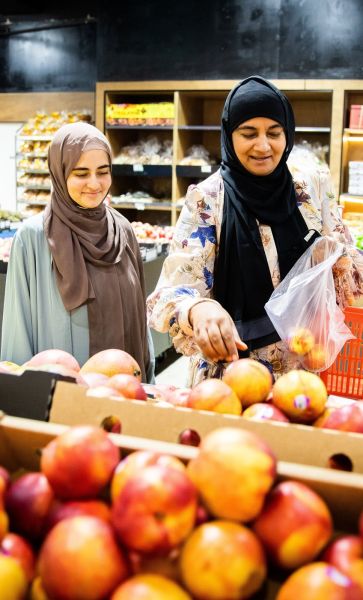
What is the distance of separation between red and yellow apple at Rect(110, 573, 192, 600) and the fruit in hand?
1.14m

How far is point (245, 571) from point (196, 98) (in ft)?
22.5

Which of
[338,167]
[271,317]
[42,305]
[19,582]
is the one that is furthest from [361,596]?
[338,167]

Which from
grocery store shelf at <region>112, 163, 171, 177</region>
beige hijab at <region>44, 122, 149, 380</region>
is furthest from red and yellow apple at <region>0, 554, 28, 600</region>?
grocery store shelf at <region>112, 163, 171, 177</region>

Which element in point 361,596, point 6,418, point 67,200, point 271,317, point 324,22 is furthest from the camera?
point 324,22

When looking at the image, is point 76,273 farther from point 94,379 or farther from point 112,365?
point 94,379

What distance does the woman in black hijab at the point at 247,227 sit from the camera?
1.91 meters

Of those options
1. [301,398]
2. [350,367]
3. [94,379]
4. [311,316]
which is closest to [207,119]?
[350,367]

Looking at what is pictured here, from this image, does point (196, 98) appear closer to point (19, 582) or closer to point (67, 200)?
point (67, 200)

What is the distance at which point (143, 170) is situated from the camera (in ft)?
22.5

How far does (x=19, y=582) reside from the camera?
31.6 inches

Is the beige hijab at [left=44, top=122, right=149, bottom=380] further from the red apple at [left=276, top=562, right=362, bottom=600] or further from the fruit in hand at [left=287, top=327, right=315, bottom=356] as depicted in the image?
the red apple at [left=276, top=562, right=362, bottom=600]

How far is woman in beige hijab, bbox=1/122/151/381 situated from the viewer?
2400 millimetres

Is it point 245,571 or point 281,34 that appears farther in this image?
point 281,34

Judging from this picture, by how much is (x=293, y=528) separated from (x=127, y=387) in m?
0.54
